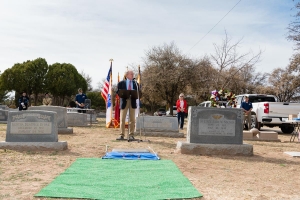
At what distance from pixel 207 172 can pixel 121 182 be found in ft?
5.57

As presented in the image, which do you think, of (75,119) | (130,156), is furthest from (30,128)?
(75,119)

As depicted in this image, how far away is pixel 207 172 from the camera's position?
19.5 ft

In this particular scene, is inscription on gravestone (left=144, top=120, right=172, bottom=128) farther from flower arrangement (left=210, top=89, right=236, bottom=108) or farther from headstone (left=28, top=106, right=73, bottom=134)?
flower arrangement (left=210, top=89, right=236, bottom=108)

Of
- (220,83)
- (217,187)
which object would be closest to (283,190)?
(217,187)

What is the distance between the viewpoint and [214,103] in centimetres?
934

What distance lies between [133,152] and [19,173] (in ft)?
8.60

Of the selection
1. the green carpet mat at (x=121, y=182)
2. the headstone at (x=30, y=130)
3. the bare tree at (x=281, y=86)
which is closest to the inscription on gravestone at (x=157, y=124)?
the headstone at (x=30, y=130)

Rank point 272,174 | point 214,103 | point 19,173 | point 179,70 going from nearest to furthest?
point 19,173 → point 272,174 → point 214,103 → point 179,70

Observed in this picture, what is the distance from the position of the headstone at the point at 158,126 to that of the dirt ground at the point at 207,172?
3933mm

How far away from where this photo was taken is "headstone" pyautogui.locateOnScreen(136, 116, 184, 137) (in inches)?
500

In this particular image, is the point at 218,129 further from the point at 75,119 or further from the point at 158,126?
the point at 75,119

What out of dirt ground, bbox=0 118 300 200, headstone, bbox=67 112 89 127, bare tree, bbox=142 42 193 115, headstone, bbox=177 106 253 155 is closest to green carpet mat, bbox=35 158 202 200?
dirt ground, bbox=0 118 300 200

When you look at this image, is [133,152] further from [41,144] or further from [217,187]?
[217,187]

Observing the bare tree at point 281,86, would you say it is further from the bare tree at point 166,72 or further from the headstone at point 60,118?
the headstone at point 60,118
